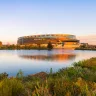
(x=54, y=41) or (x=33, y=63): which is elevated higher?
(x=54, y=41)

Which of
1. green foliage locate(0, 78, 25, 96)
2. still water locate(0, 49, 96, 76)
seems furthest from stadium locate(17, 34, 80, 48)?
green foliage locate(0, 78, 25, 96)

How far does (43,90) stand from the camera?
6.57 metres

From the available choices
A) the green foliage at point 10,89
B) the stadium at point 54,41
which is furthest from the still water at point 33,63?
the stadium at point 54,41

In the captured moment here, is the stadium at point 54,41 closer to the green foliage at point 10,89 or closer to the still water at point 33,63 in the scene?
the still water at point 33,63

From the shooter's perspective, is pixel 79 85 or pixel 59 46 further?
pixel 59 46

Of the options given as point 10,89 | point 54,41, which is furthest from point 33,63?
point 54,41

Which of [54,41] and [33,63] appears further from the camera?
[54,41]

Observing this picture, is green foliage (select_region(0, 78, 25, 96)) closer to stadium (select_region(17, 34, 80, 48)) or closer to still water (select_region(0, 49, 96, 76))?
still water (select_region(0, 49, 96, 76))

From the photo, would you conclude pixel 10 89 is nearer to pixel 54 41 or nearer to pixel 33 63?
pixel 33 63

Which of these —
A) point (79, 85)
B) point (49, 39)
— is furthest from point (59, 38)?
point (79, 85)

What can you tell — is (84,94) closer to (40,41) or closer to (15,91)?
(15,91)

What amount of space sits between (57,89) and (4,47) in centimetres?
17816

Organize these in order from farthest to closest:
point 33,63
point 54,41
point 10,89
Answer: point 54,41 < point 33,63 < point 10,89

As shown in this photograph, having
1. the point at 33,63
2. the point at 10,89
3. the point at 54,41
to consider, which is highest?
the point at 54,41
